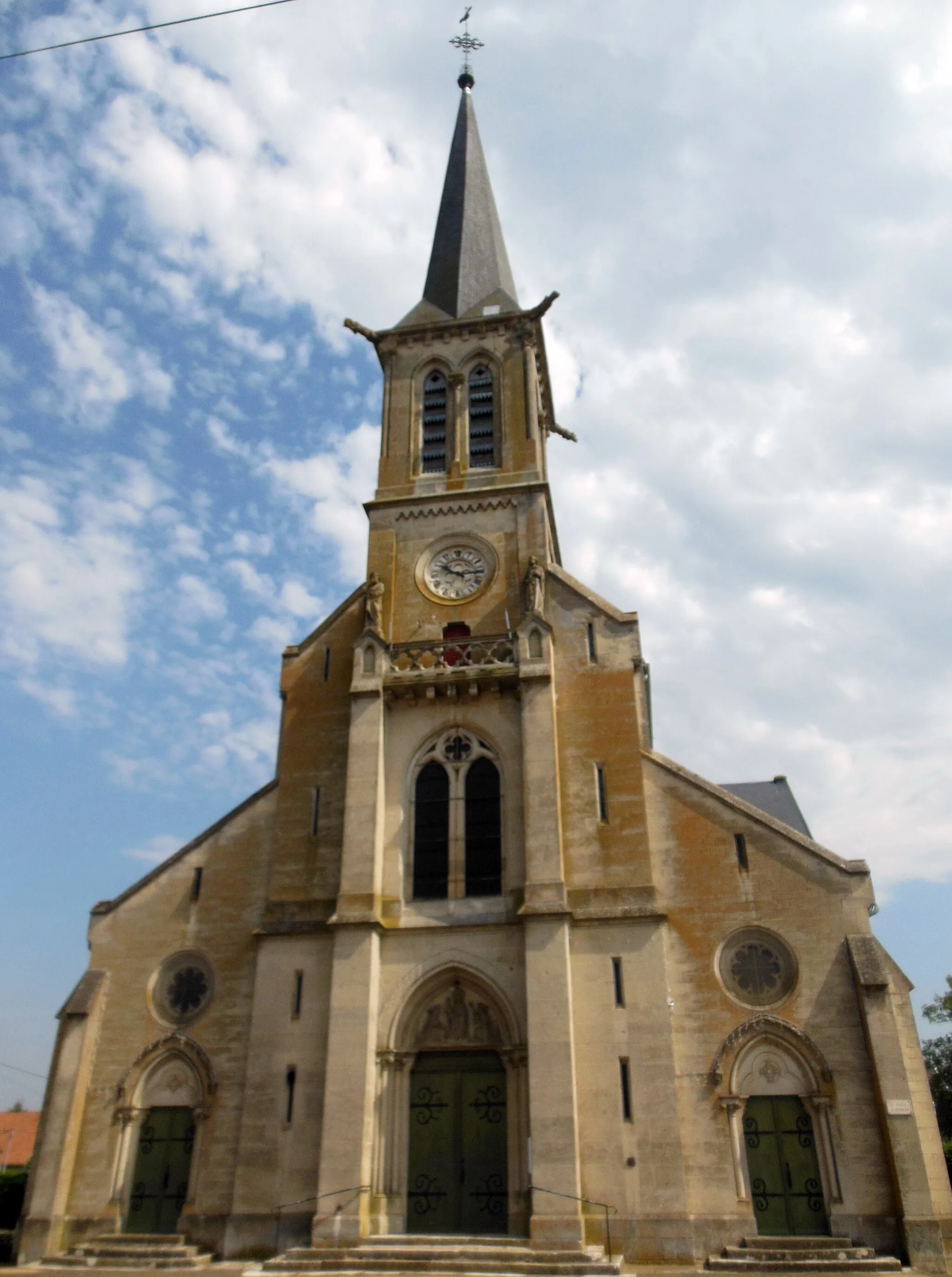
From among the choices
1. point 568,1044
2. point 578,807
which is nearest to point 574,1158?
point 568,1044

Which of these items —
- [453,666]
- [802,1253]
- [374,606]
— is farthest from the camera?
[374,606]

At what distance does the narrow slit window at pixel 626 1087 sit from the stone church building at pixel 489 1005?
0.14 ft

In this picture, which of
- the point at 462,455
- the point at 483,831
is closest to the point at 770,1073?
the point at 483,831

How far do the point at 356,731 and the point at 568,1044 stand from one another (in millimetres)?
7725

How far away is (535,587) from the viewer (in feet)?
73.3

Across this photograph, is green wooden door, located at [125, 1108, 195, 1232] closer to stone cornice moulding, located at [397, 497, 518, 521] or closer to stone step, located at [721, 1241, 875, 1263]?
stone step, located at [721, 1241, 875, 1263]

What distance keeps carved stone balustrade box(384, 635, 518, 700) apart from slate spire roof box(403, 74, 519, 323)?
10.9 m

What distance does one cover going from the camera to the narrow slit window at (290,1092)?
18.0 m

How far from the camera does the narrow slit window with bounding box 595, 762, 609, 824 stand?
784 inches

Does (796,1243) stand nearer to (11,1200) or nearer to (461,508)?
(461,508)

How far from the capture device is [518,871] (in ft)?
64.1

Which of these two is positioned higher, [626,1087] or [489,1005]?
[489,1005]

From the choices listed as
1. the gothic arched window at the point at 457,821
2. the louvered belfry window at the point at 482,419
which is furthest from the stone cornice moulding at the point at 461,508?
the gothic arched window at the point at 457,821

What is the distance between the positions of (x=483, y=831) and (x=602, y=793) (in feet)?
8.55
